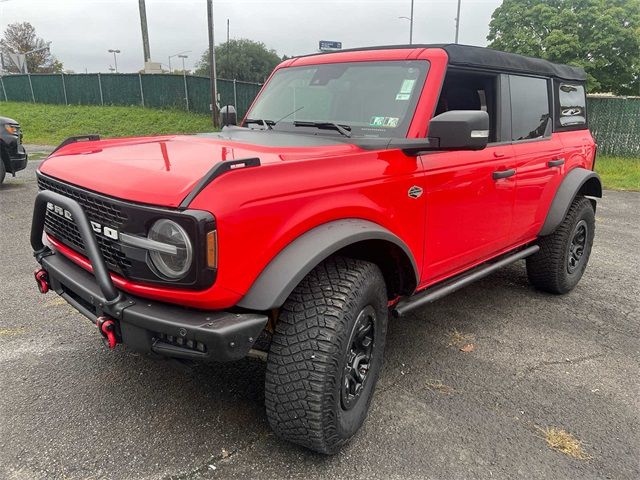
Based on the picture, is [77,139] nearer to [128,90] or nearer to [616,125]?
[616,125]

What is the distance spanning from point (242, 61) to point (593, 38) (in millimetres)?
45103

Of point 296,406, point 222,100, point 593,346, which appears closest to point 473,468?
point 296,406

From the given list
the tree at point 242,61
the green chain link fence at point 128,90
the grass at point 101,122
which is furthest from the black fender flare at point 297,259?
the tree at point 242,61

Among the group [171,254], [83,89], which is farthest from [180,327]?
[83,89]

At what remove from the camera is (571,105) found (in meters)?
4.46

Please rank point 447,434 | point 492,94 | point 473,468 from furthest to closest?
1. point 492,94
2. point 447,434
3. point 473,468

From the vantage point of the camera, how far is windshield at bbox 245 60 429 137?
296cm

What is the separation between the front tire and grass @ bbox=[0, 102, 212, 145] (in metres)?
17.5

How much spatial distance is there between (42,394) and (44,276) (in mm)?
642

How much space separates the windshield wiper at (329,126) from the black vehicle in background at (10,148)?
676cm

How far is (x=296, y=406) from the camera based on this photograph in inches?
84.7

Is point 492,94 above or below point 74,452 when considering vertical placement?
above

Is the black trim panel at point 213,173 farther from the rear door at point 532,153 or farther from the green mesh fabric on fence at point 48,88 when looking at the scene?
the green mesh fabric on fence at point 48,88

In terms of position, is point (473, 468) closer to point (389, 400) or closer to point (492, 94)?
point (389, 400)
